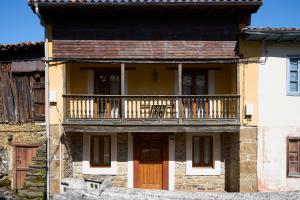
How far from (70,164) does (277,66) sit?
30.0 ft

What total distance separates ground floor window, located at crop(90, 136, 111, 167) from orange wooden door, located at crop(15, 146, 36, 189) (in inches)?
110

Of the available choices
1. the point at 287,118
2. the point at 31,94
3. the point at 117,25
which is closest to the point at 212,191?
the point at 287,118

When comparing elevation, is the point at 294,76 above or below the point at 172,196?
above

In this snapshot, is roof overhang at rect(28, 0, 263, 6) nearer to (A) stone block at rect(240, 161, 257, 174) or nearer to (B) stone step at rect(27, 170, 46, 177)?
(A) stone block at rect(240, 161, 257, 174)

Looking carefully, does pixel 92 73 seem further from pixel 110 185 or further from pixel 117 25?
pixel 110 185

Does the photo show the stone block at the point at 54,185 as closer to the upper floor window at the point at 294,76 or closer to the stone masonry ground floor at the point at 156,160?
the stone masonry ground floor at the point at 156,160

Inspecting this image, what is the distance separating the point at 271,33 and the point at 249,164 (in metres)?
4.93

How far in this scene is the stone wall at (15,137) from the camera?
11.5 m

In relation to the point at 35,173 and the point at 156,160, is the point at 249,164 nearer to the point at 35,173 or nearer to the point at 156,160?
the point at 156,160

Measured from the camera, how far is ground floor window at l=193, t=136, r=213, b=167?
11.5 metres

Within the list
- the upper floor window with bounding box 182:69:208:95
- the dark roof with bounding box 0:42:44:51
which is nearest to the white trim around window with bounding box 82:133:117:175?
the upper floor window with bounding box 182:69:208:95

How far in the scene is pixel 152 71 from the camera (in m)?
11.4

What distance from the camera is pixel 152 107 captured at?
1035cm

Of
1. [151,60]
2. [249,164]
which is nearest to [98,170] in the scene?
[151,60]
